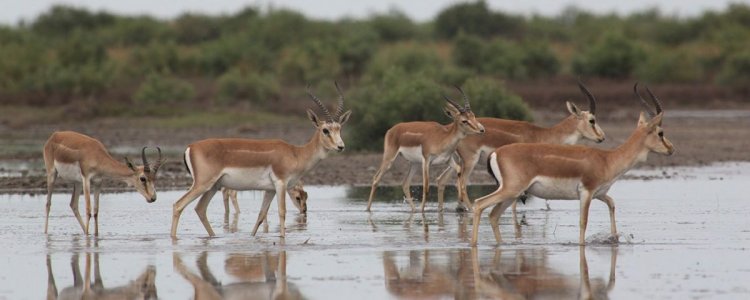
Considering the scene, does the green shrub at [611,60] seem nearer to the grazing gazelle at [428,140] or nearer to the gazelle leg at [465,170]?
the grazing gazelle at [428,140]

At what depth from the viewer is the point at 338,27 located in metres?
73.9

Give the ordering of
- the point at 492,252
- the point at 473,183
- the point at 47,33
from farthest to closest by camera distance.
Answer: the point at 47,33 < the point at 473,183 < the point at 492,252

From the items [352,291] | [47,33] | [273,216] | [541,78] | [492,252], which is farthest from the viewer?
[47,33]

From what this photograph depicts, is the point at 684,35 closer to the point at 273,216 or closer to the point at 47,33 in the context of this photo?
the point at 47,33

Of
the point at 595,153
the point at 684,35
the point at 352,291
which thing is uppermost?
the point at 684,35

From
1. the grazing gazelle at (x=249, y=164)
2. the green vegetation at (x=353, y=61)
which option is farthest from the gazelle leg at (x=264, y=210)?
the green vegetation at (x=353, y=61)

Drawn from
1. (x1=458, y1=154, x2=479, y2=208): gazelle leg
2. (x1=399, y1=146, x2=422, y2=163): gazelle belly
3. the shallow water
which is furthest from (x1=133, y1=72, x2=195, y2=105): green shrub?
(x1=458, y1=154, x2=479, y2=208): gazelle leg

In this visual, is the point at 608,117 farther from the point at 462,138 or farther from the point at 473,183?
the point at 462,138

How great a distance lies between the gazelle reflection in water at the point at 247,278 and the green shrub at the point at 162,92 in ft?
100

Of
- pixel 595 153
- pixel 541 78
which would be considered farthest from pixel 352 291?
pixel 541 78

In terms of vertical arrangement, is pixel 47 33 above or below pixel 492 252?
above

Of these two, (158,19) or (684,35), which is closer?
(684,35)

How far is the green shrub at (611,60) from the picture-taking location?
53438 mm

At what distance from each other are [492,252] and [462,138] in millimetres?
5301
